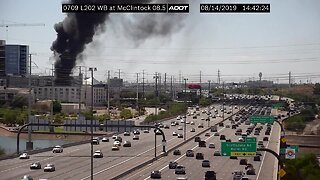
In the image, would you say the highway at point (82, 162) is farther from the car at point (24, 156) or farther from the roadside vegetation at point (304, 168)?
the roadside vegetation at point (304, 168)

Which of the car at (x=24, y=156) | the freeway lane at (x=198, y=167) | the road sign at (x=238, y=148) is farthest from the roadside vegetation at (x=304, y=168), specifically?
the car at (x=24, y=156)

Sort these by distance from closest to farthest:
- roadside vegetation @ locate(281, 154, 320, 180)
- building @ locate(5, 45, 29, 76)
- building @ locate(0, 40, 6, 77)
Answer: roadside vegetation @ locate(281, 154, 320, 180) → building @ locate(0, 40, 6, 77) → building @ locate(5, 45, 29, 76)

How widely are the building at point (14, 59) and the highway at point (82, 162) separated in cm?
6530

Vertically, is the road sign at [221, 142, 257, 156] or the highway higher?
the road sign at [221, 142, 257, 156]

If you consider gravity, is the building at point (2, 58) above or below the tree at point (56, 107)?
above

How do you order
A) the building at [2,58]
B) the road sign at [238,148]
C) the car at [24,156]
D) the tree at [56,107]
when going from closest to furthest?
the road sign at [238,148] → the car at [24,156] → the tree at [56,107] → the building at [2,58]

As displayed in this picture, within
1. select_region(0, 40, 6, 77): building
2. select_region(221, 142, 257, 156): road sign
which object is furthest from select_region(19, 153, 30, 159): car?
select_region(0, 40, 6, 77): building

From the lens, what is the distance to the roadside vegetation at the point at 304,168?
89.3ft

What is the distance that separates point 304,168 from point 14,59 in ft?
315

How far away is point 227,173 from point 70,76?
65.0 m

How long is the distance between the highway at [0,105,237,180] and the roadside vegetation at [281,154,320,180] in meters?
9.99

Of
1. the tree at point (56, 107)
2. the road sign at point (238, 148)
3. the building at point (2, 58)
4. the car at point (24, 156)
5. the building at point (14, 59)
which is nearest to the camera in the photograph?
the road sign at point (238, 148)

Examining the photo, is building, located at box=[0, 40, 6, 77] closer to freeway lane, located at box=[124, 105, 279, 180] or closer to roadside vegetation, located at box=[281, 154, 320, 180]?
freeway lane, located at box=[124, 105, 279, 180]

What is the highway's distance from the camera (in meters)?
33.2
